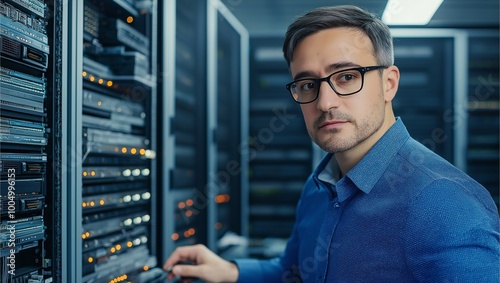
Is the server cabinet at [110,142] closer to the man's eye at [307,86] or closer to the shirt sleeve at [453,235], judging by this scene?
the man's eye at [307,86]

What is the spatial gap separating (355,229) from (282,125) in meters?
2.51

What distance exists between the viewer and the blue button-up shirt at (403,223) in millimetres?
986

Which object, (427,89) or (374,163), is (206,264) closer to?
(374,163)

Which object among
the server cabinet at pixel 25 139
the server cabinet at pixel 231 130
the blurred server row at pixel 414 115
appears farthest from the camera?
the blurred server row at pixel 414 115

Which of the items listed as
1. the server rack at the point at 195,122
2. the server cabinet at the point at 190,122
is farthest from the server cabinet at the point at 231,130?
the server cabinet at the point at 190,122

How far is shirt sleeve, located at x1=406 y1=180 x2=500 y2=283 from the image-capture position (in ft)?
3.17

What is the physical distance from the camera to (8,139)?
3.63 ft

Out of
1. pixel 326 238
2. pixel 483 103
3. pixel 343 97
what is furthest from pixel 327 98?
pixel 483 103

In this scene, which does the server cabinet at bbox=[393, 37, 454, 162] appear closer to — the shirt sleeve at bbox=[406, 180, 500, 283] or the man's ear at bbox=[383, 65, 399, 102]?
the man's ear at bbox=[383, 65, 399, 102]

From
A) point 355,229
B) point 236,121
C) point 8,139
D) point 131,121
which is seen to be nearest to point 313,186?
point 355,229

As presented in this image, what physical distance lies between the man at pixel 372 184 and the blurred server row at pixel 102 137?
1.95ft

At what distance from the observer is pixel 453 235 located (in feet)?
3.26

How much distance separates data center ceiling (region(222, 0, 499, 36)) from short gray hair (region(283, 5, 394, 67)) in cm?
172

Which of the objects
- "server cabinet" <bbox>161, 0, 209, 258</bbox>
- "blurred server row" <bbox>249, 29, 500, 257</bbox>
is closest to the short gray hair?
"server cabinet" <bbox>161, 0, 209, 258</bbox>
